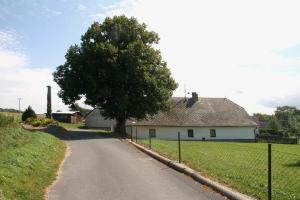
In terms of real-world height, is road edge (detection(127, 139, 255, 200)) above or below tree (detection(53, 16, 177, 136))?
below

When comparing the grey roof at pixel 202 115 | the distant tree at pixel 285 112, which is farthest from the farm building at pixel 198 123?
the distant tree at pixel 285 112

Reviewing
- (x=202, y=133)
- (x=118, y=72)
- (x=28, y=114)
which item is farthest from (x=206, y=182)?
(x=28, y=114)

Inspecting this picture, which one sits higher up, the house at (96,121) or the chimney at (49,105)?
the chimney at (49,105)

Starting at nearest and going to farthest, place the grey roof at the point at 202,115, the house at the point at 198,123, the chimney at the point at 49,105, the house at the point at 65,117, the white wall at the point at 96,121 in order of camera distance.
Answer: the house at the point at 198,123 < the grey roof at the point at 202,115 < the chimney at the point at 49,105 < the white wall at the point at 96,121 < the house at the point at 65,117

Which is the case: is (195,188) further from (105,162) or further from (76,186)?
(105,162)

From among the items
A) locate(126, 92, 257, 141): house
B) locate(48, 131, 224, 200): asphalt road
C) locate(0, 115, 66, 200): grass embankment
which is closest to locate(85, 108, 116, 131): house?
locate(126, 92, 257, 141): house

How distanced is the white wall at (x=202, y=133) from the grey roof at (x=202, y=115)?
0.71m

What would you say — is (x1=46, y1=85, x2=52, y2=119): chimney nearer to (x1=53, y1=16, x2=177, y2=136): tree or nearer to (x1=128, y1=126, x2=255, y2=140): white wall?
(x1=128, y1=126, x2=255, y2=140): white wall

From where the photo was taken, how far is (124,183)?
13.3 m

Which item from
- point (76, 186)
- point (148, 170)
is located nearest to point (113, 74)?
point (148, 170)

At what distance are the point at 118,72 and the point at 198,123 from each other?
20.9 meters

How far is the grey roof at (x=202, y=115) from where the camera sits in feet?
204

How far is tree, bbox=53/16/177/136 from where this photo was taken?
45125 mm

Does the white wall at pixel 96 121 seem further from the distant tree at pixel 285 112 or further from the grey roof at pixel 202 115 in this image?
the distant tree at pixel 285 112
